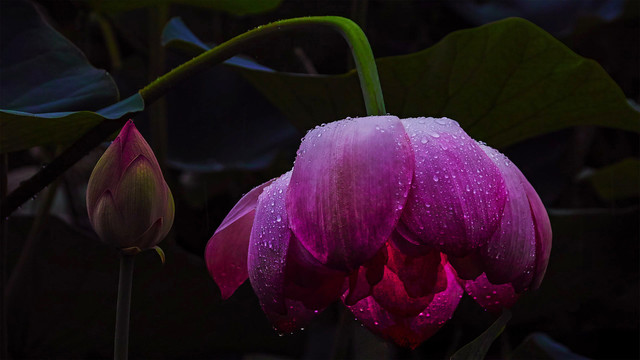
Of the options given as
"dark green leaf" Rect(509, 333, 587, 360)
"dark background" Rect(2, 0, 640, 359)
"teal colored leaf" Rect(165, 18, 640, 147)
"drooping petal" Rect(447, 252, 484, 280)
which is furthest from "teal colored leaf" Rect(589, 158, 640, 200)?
"drooping petal" Rect(447, 252, 484, 280)

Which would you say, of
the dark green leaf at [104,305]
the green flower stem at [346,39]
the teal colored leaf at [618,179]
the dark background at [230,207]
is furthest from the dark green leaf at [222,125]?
the green flower stem at [346,39]

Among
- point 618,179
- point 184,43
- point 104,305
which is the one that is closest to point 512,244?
point 184,43

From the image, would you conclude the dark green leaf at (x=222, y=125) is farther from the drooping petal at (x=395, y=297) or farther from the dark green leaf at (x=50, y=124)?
the drooping petal at (x=395, y=297)

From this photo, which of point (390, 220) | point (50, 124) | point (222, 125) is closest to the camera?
point (390, 220)

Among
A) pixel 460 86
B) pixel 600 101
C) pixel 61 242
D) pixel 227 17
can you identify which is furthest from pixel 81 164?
pixel 600 101

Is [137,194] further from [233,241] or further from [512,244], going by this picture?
[512,244]

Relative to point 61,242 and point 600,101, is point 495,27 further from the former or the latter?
point 61,242
